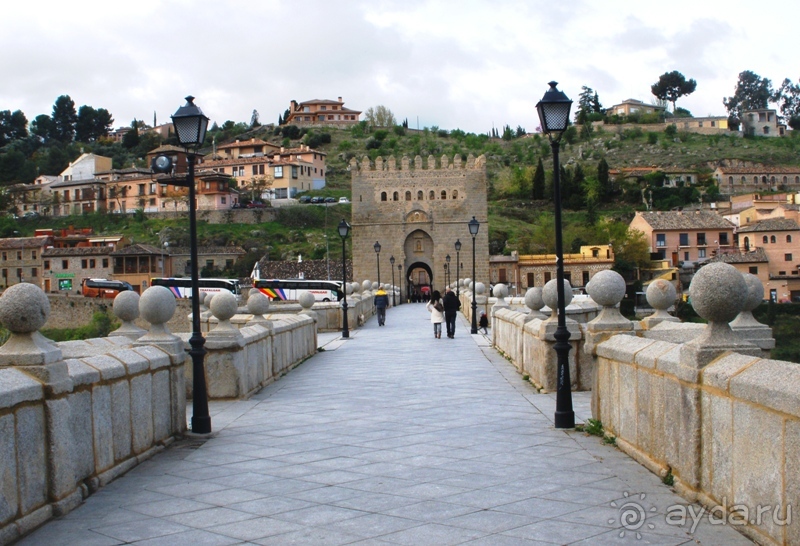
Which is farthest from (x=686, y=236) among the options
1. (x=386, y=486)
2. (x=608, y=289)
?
(x=386, y=486)

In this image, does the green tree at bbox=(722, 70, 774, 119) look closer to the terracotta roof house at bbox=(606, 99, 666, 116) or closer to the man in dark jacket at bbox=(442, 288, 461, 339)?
the terracotta roof house at bbox=(606, 99, 666, 116)

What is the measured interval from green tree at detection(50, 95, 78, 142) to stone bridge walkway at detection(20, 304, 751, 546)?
144547 millimetres

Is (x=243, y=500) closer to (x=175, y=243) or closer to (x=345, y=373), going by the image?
(x=345, y=373)

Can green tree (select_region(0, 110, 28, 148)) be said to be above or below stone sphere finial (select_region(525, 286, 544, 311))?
above

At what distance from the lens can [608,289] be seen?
808cm

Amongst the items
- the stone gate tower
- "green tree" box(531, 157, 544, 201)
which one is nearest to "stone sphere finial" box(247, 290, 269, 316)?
the stone gate tower


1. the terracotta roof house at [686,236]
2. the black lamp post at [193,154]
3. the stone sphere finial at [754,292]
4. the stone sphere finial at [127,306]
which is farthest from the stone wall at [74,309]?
the stone sphere finial at [754,292]

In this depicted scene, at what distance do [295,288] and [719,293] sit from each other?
47.5 meters

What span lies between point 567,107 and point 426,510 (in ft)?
16.5

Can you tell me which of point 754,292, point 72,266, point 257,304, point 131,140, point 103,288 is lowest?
point 103,288

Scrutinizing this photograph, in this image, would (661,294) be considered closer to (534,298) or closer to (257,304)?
(534,298)

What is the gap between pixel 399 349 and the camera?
1869cm

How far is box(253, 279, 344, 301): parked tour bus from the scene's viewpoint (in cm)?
4928

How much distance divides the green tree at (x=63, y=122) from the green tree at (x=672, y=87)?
103m
